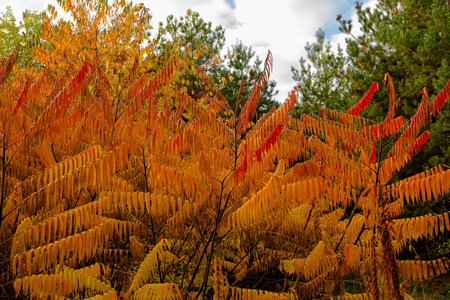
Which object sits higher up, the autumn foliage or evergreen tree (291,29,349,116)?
evergreen tree (291,29,349,116)

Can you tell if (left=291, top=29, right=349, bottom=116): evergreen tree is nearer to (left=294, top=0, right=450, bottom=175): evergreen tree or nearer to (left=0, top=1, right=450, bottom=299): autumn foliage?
(left=294, top=0, right=450, bottom=175): evergreen tree

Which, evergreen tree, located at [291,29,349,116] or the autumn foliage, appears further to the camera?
evergreen tree, located at [291,29,349,116]

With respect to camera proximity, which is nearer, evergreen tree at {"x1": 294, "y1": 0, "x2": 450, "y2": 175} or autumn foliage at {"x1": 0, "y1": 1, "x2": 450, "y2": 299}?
autumn foliage at {"x1": 0, "y1": 1, "x2": 450, "y2": 299}

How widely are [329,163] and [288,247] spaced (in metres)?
1.31

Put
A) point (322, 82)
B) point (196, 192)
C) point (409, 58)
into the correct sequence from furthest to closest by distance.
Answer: point (322, 82), point (409, 58), point (196, 192)

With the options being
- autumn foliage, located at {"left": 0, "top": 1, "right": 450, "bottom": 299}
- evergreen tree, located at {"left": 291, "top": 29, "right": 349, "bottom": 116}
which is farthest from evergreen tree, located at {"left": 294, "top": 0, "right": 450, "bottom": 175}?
autumn foliage, located at {"left": 0, "top": 1, "right": 450, "bottom": 299}

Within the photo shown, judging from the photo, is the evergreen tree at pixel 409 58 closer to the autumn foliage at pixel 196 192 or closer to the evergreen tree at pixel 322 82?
the evergreen tree at pixel 322 82

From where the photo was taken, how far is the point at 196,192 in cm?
276

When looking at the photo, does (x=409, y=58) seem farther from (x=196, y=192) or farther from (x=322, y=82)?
(x=196, y=192)

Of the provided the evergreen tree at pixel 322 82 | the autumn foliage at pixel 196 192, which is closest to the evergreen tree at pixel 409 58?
the evergreen tree at pixel 322 82

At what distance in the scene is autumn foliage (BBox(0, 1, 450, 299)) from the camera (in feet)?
7.22

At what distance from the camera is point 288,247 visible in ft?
12.1

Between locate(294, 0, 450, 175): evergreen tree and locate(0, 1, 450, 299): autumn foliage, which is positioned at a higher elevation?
locate(294, 0, 450, 175): evergreen tree

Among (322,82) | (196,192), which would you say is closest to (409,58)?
(322,82)
